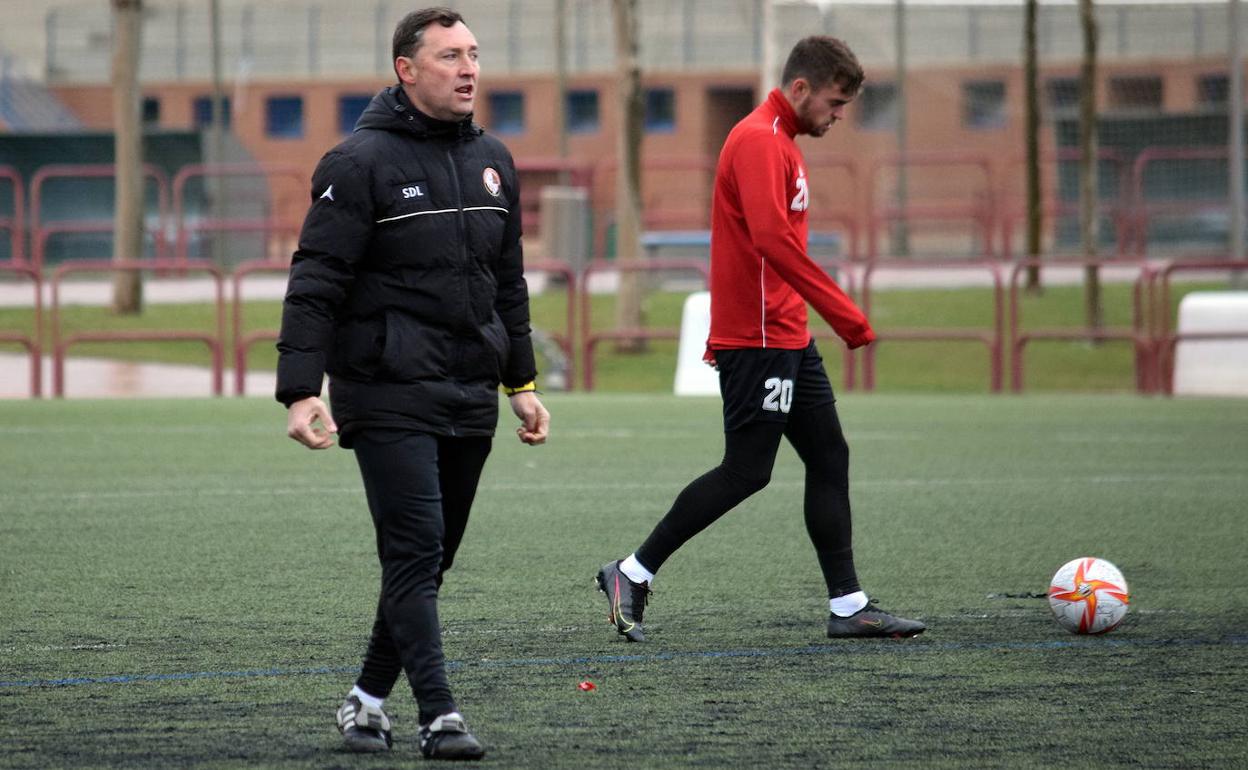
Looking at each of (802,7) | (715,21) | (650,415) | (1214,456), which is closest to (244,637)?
(1214,456)

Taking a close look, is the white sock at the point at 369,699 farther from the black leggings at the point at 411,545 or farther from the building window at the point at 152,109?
the building window at the point at 152,109

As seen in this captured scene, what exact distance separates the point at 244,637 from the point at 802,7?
23.7 meters

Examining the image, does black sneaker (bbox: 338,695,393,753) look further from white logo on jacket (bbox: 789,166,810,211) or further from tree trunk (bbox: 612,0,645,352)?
tree trunk (bbox: 612,0,645,352)

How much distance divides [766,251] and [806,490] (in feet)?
2.81

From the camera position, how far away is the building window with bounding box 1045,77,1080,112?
132 feet

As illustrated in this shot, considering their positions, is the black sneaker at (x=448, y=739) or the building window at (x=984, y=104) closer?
the black sneaker at (x=448, y=739)

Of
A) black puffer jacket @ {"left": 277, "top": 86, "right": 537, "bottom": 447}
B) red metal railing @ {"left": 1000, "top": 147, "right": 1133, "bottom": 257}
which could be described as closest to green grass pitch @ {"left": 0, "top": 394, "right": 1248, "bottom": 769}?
black puffer jacket @ {"left": 277, "top": 86, "right": 537, "bottom": 447}

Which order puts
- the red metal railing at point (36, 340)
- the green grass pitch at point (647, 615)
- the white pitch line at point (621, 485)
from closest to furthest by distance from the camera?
the green grass pitch at point (647, 615), the white pitch line at point (621, 485), the red metal railing at point (36, 340)

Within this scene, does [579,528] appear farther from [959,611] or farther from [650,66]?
[650,66]

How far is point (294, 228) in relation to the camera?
98.4ft

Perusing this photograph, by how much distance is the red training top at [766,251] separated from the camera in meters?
6.08

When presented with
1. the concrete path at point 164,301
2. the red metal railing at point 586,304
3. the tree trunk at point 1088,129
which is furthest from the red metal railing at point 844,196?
the red metal railing at point 586,304

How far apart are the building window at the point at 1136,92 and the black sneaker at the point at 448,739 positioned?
1463 inches

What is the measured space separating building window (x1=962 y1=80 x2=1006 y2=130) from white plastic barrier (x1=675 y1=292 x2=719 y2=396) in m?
22.7
